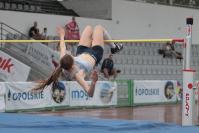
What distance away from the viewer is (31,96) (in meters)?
12.7

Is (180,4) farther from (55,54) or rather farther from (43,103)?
(43,103)

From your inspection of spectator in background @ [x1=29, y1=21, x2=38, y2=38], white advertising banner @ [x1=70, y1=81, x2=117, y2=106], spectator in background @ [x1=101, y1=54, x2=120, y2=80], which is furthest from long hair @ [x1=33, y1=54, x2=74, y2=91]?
spectator in background @ [x1=29, y1=21, x2=38, y2=38]

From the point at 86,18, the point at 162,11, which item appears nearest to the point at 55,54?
the point at 86,18

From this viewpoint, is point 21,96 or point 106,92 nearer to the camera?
point 21,96

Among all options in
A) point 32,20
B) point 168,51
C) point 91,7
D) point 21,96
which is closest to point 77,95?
point 21,96

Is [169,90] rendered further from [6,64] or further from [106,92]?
[6,64]

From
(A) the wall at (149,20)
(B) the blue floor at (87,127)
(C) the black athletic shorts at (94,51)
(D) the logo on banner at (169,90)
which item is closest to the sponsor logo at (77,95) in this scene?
(D) the logo on banner at (169,90)

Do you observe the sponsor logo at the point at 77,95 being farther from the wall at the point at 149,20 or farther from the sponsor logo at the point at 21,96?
the wall at the point at 149,20

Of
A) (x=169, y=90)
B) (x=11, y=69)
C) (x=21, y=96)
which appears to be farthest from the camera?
(x=169, y=90)

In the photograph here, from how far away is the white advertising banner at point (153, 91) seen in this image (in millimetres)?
15406

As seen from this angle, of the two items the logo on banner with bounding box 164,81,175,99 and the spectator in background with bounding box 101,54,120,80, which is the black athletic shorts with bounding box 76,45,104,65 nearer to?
the spectator in background with bounding box 101,54,120,80

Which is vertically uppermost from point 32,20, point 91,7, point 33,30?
point 91,7

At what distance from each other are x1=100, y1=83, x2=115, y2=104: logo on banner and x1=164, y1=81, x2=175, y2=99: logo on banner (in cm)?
244

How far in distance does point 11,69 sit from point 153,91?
493 centimetres
